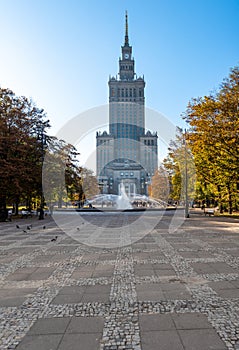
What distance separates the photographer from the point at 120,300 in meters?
5.61

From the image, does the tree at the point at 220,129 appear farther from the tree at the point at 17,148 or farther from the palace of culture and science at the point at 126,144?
the palace of culture and science at the point at 126,144

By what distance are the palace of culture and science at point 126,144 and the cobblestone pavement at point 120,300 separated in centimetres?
12691

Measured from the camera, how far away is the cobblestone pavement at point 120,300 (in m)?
4.05

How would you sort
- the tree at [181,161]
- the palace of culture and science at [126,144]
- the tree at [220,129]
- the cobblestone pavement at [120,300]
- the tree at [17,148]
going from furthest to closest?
the palace of culture and science at [126,144], the tree at [181,161], the tree at [17,148], the tree at [220,129], the cobblestone pavement at [120,300]

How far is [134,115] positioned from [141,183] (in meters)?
39.6

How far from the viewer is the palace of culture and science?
469 ft

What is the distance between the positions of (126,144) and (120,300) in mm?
142880

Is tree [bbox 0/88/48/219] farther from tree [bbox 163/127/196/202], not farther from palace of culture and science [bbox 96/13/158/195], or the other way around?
palace of culture and science [bbox 96/13/158/195]

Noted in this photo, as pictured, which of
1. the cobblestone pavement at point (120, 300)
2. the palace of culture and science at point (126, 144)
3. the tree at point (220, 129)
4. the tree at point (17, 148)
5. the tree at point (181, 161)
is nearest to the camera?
the cobblestone pavement at point (120, 300)

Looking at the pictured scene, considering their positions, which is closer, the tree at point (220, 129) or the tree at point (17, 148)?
the tree at point (220, 129)

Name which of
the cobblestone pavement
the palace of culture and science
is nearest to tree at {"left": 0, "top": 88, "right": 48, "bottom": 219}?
the cobblestone pavement

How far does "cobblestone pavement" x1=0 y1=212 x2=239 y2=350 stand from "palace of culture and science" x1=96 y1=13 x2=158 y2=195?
126912mm

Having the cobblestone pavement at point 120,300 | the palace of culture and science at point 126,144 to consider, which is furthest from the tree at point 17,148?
the palace of culture and science at point 126,144

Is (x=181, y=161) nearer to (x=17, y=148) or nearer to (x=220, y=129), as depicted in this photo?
(x=220, y=129)
